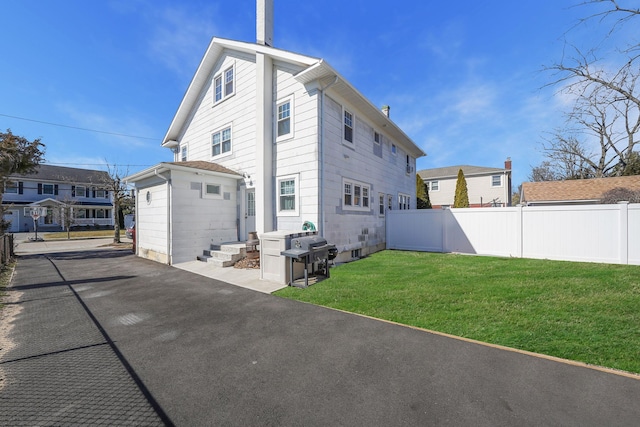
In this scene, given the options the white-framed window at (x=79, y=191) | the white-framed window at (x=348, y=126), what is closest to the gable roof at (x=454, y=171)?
the white-framed window at (x=348, y=126)

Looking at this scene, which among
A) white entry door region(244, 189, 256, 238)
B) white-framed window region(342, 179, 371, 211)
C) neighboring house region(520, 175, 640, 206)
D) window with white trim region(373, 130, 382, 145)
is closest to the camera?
white-framed window region(342, 179, 371, 211)

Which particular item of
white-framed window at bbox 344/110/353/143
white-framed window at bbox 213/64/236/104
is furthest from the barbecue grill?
white-framed window at bbox 213/64/236/104

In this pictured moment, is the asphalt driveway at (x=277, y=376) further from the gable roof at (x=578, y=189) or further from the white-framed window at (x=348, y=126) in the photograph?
the gable roof at (x=578, y=189)

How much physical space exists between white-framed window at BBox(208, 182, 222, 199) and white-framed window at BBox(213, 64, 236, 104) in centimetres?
451

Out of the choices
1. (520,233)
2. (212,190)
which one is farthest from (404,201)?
(212,190)

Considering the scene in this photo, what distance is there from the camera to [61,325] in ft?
14.7

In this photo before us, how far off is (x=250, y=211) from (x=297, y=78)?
5.94 metres

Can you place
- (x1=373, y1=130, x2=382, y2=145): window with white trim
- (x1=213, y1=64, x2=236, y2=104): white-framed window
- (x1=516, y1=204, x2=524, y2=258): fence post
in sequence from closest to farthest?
(x1=516, y1=204, x2=524, y2=258): fence post
(x1=213, y1=64, x2=236, y2=104): white-framed window
(x1=373, y1=130, x2=382, y2=145): window with white trim

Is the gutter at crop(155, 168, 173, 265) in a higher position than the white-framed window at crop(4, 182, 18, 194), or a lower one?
lower

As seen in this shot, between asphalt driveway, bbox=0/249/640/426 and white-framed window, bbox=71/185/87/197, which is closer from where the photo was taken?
asphalt driveway, bbox=0/249/640/426

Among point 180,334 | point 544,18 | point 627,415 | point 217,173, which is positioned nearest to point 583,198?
point 544,18

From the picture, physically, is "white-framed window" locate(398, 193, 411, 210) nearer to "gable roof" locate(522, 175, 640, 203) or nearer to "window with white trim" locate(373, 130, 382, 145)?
"window with white trim" locate(373, 130, 382, 145)

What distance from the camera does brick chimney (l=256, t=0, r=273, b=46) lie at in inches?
410

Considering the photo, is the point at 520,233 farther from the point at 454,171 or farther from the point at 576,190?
the point at 454,171
